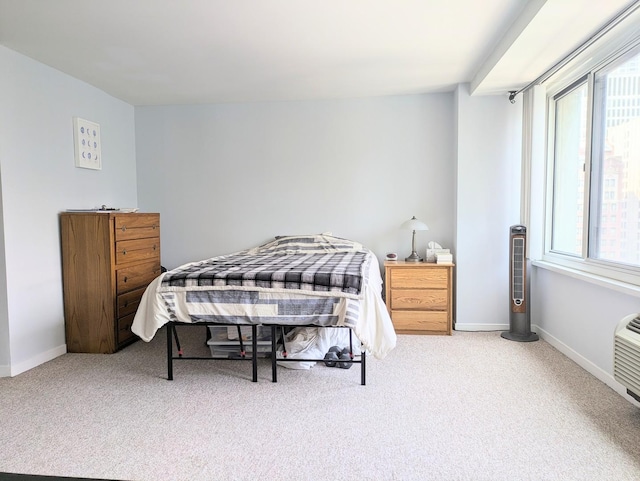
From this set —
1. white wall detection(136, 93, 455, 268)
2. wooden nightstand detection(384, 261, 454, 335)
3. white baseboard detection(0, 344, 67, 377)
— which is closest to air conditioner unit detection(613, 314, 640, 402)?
wooden nightstand detection(384, 261, 454, 335)

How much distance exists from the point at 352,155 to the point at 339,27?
1.68m

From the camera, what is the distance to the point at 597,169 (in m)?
2.76

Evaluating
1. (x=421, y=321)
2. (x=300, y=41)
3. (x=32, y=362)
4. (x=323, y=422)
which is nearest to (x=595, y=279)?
(x=421, y=321)

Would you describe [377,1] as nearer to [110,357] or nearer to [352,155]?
[352,155]

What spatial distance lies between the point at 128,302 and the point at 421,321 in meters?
2.60

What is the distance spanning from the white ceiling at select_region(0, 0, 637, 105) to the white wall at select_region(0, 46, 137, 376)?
215mm

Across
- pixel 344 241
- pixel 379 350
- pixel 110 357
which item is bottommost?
pixel 110 357

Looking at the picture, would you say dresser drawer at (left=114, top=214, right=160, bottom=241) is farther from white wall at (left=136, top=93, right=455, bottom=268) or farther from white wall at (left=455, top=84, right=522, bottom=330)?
white wall at (left=455, top=84, right=522, bottom=330)

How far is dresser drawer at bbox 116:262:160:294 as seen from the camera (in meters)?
3.29

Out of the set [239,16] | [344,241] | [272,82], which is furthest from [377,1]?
[344,241]

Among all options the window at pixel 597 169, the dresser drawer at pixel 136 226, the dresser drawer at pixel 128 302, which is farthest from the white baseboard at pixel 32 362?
the window at pixel 597 169

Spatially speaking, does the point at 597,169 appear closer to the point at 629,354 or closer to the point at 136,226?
the point at 629,354

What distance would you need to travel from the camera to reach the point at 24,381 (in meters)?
2.65

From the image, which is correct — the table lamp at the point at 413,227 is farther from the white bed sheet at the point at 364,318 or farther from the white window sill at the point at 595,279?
the white bed sheet at the point at 364,318
